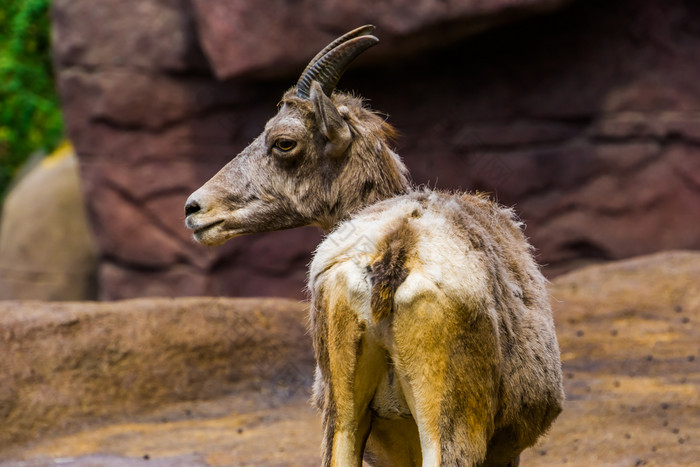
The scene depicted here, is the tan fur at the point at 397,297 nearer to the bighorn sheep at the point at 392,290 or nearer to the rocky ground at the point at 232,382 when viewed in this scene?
the bighorn sheep at the point at 392,290

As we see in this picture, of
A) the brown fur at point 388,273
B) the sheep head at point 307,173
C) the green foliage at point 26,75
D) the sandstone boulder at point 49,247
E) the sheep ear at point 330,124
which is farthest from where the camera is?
the green foliage at point 26,75

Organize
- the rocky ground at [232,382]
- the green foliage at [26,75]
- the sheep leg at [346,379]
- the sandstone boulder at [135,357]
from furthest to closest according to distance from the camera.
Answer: the green foliage at [26,75] < the sandstone boulder at [135,357] < the rocky ground at [232,382] < the sheep leg at [346,379]

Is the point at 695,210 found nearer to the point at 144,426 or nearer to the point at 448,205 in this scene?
the point at 144,426

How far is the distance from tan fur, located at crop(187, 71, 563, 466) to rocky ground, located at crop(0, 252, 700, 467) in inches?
69.0

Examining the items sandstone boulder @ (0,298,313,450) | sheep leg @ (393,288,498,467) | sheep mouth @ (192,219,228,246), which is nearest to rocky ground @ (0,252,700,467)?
sandstone boulder @ (0,298,313,450)

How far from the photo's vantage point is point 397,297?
2773 mm

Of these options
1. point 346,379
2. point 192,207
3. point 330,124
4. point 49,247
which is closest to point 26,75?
point 49,247

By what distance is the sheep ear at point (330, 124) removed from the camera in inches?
142

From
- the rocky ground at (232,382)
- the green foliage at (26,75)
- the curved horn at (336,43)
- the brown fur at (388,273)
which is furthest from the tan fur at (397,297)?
the green foliage at (26,75)

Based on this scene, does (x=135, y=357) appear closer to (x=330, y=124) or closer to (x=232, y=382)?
(x=232, y=382)

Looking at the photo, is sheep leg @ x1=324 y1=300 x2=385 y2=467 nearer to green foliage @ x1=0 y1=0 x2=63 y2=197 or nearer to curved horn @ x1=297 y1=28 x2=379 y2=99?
curved horn @ x1=297 y1=28 x2=379 y2=99

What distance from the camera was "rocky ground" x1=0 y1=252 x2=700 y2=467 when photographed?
5227 mm

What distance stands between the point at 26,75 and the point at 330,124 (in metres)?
9.26

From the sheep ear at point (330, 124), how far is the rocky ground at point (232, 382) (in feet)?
6.74
